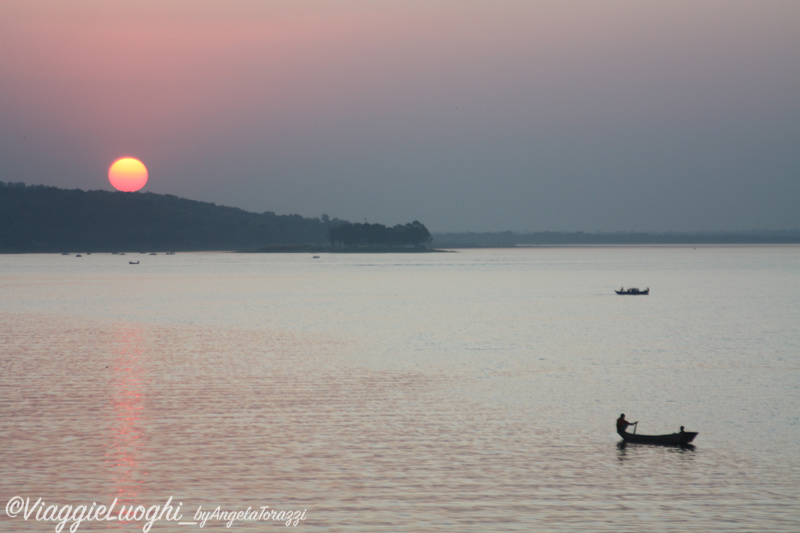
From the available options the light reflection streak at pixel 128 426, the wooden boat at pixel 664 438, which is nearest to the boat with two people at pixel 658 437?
the wooden boat at pixel 664 438

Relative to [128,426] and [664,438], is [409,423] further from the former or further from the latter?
[128,426]

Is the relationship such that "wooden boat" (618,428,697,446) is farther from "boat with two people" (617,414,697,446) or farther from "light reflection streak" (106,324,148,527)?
"light reflection streak" (106,324,148,527)

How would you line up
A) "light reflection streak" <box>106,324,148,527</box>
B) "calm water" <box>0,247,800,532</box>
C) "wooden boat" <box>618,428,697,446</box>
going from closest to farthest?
"calm water" <box>0,247,800,532</box>
"light reflection streak" <box>106,324,148,527</box>
"wooden boat" <box>618,428,697,446</box>

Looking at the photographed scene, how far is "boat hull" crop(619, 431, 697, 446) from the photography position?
32156mm

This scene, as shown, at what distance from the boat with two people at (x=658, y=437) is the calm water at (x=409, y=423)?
19.2 inches

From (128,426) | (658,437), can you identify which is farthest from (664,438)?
(128,426)

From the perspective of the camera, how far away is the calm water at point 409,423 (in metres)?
25.0

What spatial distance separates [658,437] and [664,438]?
234 mm

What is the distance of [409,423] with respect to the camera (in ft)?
119

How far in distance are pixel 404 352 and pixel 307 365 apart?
33.4 feet

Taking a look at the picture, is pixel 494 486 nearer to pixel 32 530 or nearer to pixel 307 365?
pixel 32 530

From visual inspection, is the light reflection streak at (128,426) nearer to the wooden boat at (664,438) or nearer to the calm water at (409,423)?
the calm water at (409,423)

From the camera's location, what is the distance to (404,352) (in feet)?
210

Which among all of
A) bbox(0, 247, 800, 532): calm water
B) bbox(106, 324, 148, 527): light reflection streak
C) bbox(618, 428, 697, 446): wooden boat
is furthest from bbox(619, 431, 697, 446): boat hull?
bbox(106, 324, 148, 527): light reflection streak
